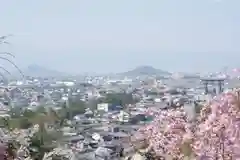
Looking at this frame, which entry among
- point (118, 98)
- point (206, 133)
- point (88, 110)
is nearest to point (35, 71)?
point (206, 133)

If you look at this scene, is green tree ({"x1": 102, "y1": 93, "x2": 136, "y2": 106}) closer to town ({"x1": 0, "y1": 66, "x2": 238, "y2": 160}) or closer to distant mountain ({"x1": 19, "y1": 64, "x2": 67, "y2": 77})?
town ({"x1": 0, "y1": 66, "x2": 238, "y2": 160})

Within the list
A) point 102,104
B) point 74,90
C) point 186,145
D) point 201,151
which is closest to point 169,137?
point 186,145

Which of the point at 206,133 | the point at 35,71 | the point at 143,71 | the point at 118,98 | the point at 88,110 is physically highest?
the point at 143,71

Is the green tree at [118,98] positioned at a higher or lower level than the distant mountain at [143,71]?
lower

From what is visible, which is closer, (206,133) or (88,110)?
(206,133)

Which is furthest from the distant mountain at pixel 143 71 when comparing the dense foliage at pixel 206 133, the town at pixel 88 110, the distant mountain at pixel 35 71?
the dense foliage at pixel 206 133

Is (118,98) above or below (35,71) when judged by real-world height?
below

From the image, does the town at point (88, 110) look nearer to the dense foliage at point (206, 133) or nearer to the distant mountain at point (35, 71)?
the distant mountain at point (35, 71)

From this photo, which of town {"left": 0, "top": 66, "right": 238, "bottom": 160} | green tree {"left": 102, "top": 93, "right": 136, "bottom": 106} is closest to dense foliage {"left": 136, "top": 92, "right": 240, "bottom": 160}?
town {"left": 0, "top": 66, "right": 238, "bottom": 160}

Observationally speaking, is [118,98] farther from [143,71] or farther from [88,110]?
[143,71]
